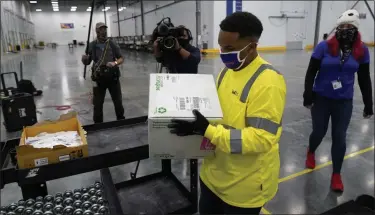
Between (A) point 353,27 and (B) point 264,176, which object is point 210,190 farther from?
(A) point 353,27

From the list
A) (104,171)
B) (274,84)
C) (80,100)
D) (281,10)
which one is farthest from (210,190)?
(281,10)

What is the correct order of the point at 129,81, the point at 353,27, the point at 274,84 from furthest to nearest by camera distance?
the point at 129,81
the point at 353,27
the point at 274,84

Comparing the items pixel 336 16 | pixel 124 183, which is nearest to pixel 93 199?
pixel 124 183

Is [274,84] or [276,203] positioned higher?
[274,84]

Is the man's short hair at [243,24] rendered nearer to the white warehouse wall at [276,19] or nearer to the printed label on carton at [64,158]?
the printed label on carton at [64,158]

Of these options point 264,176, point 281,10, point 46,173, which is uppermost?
point 281,10

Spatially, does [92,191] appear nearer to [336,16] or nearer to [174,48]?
[174,48]

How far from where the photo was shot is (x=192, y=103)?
1.20 metres

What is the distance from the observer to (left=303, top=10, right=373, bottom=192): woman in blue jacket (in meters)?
2.24

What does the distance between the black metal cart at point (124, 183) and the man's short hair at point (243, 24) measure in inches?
39.1

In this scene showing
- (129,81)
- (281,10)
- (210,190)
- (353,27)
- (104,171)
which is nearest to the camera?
(210,190)

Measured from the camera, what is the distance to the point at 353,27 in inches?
86.0

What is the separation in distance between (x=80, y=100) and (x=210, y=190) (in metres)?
5.71

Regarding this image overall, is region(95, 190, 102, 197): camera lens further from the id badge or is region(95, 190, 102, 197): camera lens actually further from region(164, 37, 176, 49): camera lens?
the id badge
